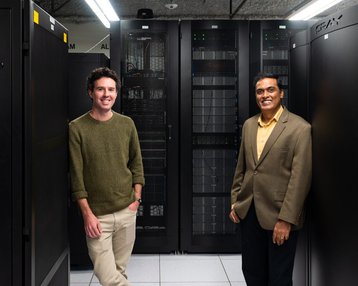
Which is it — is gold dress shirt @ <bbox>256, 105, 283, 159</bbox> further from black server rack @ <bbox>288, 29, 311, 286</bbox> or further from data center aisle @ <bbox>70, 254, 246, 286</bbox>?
data center aisle @ <bbox>70, 254, 246, 286</bbox>

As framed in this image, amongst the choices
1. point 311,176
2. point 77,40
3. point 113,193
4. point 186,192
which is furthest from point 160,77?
point 77,40

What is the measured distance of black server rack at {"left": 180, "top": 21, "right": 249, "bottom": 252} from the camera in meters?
3.23

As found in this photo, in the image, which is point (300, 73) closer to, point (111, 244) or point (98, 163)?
point (98, 163)

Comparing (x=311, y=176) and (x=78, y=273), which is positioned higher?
(x=311, y=176)

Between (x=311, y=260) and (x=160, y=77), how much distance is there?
198cm

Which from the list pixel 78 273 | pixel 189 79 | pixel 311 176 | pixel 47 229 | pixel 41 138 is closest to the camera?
pixel 41 138

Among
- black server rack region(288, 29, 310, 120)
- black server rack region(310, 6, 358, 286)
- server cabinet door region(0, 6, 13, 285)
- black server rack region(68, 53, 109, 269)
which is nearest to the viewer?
server cabinet door region(0, 6, 13, 285)

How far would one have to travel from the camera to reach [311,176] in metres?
1.80

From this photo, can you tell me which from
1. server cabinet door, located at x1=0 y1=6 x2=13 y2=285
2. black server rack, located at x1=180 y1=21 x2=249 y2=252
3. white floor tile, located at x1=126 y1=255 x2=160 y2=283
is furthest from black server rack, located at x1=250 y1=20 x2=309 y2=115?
server cabinet door, located at x1=0 y1=6 x2=13 y2=285

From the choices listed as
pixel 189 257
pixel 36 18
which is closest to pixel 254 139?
Result: pixel 36 18

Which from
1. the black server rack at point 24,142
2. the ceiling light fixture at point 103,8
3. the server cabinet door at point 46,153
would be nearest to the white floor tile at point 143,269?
the server cabinet door at point 46,153

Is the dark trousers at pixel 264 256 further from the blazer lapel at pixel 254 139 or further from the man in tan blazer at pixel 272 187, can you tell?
the blazer lapel at pixel 254 139

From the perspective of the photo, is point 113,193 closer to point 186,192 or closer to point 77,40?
point 186,192

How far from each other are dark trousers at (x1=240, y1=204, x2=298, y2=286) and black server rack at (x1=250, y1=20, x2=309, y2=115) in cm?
160
